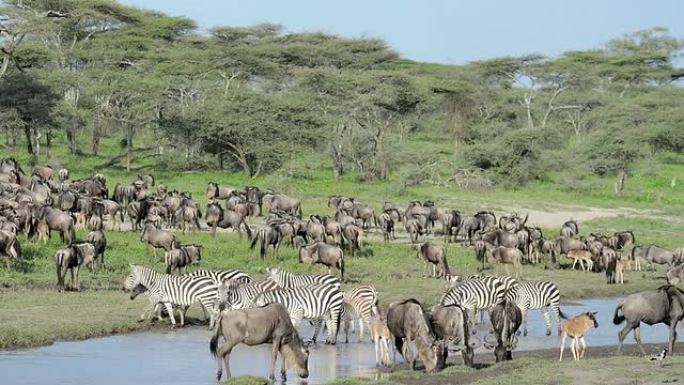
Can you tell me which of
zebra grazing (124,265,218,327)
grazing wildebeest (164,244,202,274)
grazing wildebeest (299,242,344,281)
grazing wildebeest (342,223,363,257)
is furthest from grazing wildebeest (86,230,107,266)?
grazing wildebeest (342,223,363,257)

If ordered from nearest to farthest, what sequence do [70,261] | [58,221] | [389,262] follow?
1. [70,261]
2. [58,221]
3. [389,262]

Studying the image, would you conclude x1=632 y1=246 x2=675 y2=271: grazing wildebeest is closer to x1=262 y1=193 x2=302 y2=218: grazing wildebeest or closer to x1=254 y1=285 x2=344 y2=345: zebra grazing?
x1=262 y1=193 x2=302 y2=218: grazing wildebeest

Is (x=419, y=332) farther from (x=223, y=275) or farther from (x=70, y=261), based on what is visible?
(x=70, y=261)

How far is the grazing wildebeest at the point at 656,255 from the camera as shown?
3139cm

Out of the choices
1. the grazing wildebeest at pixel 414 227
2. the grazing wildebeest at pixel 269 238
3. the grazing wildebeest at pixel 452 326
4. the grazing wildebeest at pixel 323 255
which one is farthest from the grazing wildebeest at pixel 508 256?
the grazing wildebeest at pixel 452 326

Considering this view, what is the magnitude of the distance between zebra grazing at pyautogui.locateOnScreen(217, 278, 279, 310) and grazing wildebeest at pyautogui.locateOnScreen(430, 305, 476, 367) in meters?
3.36

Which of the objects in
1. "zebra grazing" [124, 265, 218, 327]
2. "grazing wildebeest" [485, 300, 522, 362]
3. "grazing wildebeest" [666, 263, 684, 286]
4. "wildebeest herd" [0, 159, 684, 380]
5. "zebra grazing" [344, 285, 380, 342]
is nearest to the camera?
"wildebeest herd" [0, 159, 684, 380]

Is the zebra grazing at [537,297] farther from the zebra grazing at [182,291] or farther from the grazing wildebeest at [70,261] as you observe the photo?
the grazing wildebeest at [70,261]

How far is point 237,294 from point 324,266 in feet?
25.9

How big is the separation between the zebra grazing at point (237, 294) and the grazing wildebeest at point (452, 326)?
3.36 meters

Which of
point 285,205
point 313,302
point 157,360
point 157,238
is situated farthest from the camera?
point 285,205

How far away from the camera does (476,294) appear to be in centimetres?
2080

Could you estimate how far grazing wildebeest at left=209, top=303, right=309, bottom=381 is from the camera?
1461 centimetres

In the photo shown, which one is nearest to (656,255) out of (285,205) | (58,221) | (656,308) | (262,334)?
(285,205)
